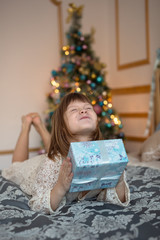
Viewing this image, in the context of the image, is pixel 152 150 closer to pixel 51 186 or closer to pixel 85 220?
pixel 51 186

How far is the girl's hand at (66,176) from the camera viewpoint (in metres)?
1.18

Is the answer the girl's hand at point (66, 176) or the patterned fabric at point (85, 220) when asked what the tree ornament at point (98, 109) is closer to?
the patterned fabric at point (85, 220)

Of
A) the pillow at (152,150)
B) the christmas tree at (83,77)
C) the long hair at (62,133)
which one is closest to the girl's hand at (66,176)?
the long hair at (62,133)

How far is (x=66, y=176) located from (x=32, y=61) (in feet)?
11.2

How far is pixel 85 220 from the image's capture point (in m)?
1.11

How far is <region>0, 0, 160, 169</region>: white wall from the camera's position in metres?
4.09

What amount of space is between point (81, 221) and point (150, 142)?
4.70 feet

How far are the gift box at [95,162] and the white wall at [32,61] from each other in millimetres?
2990

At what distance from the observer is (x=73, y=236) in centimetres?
97

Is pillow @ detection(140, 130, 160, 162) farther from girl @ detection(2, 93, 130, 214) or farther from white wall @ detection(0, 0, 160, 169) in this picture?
white wall @ detection(0, 0, 160, 169)

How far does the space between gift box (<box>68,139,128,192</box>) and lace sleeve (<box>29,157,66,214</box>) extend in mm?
154

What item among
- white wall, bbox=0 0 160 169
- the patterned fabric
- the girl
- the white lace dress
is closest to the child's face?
the girl

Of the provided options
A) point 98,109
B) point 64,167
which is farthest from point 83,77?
point 64,167

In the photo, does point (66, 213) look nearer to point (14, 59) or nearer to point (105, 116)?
point (105, 116)
